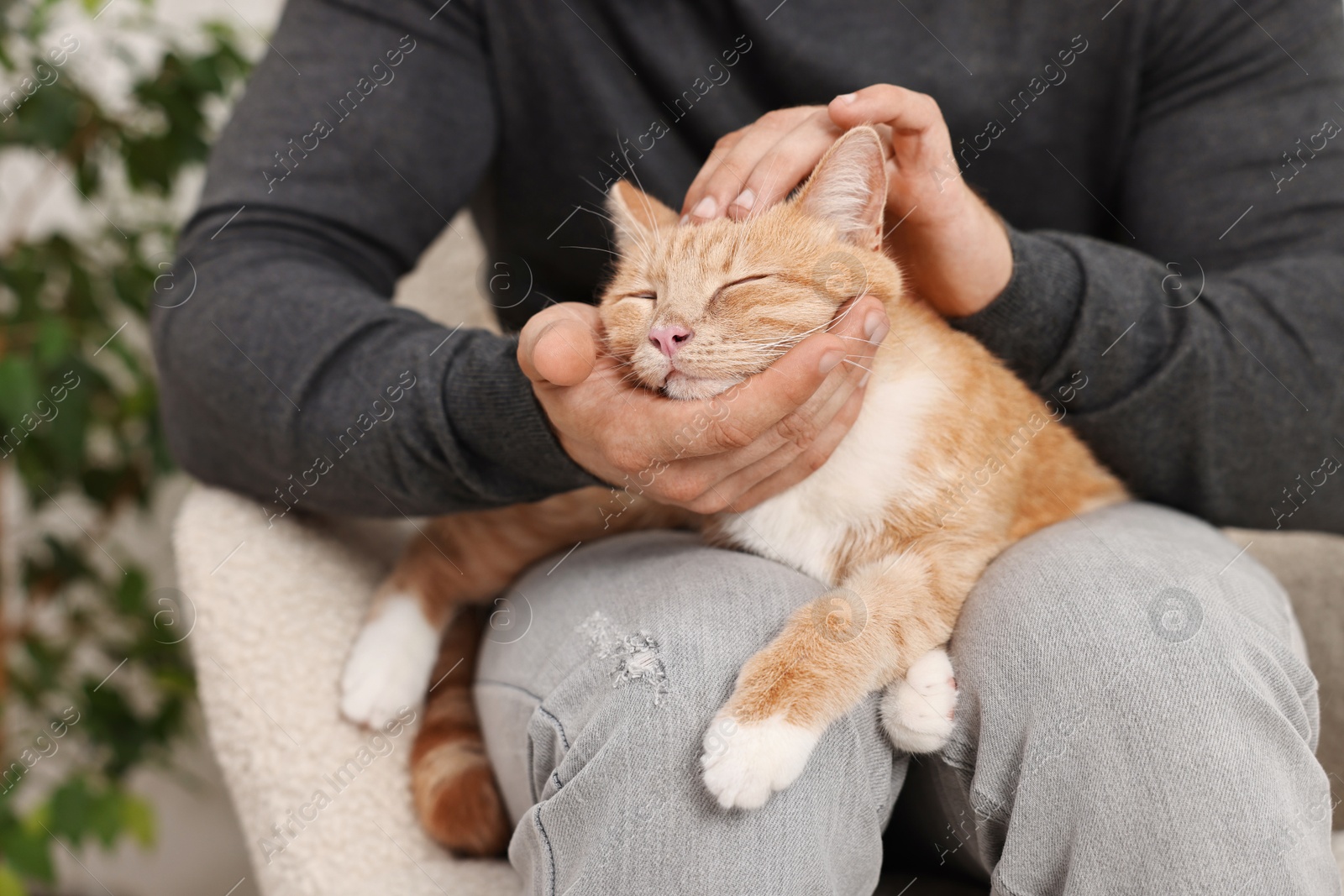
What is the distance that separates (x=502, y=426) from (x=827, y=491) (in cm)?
40

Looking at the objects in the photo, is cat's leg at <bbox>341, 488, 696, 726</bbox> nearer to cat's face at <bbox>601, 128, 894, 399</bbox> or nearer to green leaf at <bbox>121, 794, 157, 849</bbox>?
cat's face at <bbox>601, 128, 894, 399</bbox>

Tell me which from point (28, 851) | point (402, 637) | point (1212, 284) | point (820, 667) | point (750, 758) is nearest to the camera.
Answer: point (750, 758)

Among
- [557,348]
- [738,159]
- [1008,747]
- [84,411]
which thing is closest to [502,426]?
[557,348]

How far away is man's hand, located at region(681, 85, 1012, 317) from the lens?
3.05 feet

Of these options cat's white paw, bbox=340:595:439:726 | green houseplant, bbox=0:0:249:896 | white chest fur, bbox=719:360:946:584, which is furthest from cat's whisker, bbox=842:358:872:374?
green houseplant, bbox=0:0:249:896

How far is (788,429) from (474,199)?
0.94 meters

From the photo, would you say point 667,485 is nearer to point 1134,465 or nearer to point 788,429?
point 788,429

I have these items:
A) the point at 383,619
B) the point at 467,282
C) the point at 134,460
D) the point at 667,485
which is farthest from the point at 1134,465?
the point at 134,460

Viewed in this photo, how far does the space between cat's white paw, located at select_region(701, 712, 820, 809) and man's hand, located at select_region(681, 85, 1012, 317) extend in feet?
1.81

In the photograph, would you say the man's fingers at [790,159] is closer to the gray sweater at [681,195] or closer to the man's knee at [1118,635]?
the gray sweater at [681,195]

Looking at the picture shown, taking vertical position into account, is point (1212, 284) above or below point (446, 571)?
below

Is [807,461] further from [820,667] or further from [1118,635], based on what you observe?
[1118,635]

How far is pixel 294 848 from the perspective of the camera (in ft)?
3.66

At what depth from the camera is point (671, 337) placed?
0.96 m
